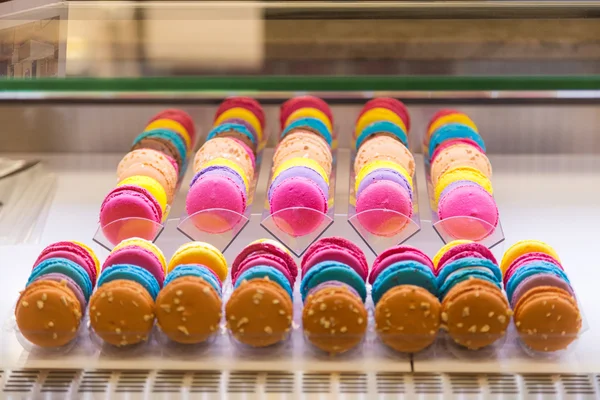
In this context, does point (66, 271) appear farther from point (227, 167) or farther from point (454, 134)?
point (454, 134)

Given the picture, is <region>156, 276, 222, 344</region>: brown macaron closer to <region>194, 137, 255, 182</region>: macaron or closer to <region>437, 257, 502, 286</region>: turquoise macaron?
<region>437, 257, 502, 286</region>: turquoise macaron

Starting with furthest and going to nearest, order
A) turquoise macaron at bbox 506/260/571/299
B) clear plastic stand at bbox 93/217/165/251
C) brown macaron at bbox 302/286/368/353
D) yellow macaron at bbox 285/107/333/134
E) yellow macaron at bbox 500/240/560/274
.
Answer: yellow macaron at bbox 285/107/333/134, clear plastic stand at bbox 93/217/165/251, yellow macaron at bbox 500/240/560/274, turquoise macaron at bbox 506/260/571/299, brown macaron at bbox 302/286/368/353

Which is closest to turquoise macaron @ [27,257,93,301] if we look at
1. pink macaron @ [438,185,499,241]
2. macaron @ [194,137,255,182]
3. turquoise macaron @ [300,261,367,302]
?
turquoise macaron @ [300,261,367,302]

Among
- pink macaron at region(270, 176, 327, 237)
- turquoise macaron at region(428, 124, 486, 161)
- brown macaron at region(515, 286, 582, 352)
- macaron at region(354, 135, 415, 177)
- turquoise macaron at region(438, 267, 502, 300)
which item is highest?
turquoise macaron at region(428, 124, 486, 161)

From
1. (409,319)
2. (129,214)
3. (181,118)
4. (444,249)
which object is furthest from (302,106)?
(409,319)

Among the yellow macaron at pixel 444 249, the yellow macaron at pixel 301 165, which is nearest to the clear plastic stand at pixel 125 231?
A: the yellow macaron at pixel 301 165

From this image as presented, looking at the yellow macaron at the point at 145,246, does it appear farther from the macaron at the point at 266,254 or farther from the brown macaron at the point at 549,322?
the brown macaron at the point at 549,322

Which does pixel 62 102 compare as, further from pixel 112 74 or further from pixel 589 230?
pixel 589 230

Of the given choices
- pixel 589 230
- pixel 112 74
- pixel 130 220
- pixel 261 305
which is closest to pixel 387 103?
pixel 589 230
